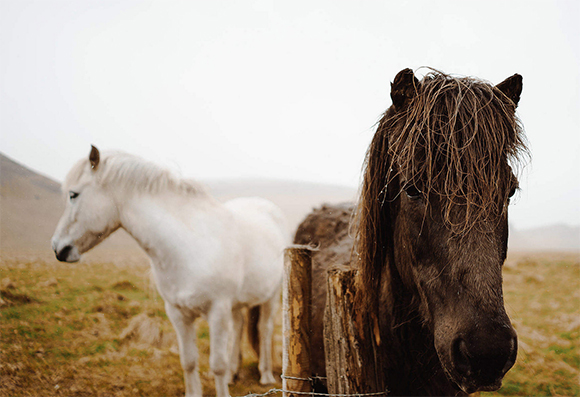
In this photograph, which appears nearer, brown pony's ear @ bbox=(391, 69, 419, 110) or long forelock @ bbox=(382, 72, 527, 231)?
long forelock @ bbox=(382, 72, 527, 231)

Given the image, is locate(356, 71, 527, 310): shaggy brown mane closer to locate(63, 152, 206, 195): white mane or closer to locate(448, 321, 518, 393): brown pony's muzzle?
locate(448, 321, 518, 393): brown pony's muzzle

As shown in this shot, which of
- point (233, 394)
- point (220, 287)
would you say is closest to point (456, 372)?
point (220, 287)

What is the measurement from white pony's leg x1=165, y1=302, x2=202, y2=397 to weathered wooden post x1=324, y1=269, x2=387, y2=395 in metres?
1.75

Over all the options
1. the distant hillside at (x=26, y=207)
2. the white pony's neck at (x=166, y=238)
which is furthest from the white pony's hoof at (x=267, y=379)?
the distant hillside at (x=26, y=207)

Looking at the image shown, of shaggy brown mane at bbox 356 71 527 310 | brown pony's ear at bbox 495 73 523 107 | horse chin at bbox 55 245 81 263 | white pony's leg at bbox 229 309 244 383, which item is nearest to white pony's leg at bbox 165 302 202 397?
horse chin at bbox 55 245 81 263

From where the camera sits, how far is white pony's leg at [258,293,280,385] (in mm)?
3850

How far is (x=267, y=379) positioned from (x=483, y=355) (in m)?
3.39

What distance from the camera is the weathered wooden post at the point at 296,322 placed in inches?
65.0

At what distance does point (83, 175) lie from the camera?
2.79 m

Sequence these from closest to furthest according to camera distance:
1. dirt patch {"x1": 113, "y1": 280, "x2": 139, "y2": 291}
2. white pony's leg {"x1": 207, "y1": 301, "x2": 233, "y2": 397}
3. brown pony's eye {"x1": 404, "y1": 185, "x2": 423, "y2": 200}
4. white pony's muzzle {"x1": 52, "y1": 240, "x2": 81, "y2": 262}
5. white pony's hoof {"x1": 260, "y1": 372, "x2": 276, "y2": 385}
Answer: brown pony's eye {"x1": 404, "y1": 185, "x2": 423, "y2": 200} < white pony's muzzle {"x1": 52, "y1": 240, "x2": 81, "y2": 262} < white pony's leg {"x1": 207, "y1": 301, "x2": 233, "y2": 397} < white pony's hoof {"x1": 260, "y1": 372, "x2": 276, "y2": 385} < dirt patch {"x1": 113, "y1": 280, "x2": 139, "y2": 291}

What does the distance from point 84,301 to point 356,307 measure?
3558mm

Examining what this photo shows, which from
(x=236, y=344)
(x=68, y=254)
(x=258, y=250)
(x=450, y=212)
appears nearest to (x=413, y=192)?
(x=450, y=212)

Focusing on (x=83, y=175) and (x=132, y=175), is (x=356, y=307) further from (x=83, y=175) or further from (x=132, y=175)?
(x=83, y=175)

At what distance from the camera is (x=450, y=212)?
43.2 inches
